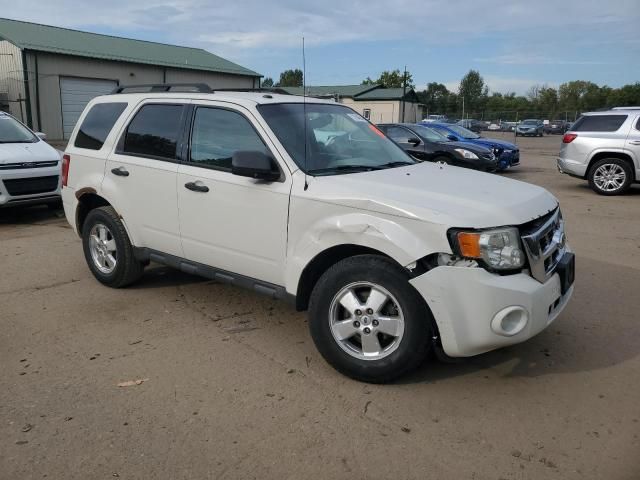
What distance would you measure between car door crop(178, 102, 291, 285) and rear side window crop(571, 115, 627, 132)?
408 inches

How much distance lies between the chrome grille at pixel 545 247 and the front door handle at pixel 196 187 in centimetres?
233

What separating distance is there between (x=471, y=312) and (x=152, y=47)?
108 ft

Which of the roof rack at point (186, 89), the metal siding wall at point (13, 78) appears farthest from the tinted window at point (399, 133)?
the metal siding wall at point (13, 78)

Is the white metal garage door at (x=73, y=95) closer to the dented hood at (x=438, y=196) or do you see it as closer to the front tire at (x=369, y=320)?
the dented hood at (x=438, y=196)

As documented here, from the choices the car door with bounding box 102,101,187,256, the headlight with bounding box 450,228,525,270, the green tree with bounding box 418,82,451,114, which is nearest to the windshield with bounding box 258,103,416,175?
the car door with bounding box 102,101,187,256

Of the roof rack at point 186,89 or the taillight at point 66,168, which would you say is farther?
the taillight at point 66,168

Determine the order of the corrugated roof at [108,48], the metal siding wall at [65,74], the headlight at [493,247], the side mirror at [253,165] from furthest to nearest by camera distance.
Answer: the corrugated roof at [108,48] < the metal siding wall at [65,74] < the side mirror at [253,165] < the headlight at [493,247]

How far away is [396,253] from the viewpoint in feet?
10.8

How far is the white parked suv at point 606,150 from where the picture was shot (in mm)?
11672

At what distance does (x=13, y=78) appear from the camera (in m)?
24.0

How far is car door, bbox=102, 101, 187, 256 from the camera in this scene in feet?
15.1

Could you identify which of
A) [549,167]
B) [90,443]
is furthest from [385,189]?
[549,167]

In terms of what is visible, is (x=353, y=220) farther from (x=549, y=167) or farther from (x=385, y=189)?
(x=549, y=167)

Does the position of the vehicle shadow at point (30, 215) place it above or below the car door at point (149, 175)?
below
